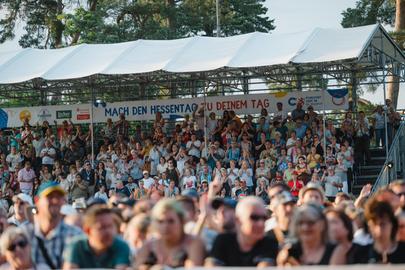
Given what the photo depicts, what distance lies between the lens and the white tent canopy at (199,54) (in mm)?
25969

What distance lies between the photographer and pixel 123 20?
51812mm

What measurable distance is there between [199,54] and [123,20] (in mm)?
24205

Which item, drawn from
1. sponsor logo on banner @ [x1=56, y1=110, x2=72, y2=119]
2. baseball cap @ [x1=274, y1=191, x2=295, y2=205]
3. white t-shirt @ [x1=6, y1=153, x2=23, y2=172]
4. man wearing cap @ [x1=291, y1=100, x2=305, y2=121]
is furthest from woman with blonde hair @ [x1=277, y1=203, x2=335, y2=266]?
sponsor logo on banner @ [x1=56, y1=110, x2=72, y2=119]

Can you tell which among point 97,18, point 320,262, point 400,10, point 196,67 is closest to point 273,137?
point 196,67

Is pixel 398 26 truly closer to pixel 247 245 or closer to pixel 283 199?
pixel 283 199

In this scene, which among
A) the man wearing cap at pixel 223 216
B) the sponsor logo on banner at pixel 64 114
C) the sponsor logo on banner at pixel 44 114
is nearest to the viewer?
the man wearing cap at pixel 223 216

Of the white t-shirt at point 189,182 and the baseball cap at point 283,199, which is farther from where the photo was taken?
the white t-shirt at point 189,182

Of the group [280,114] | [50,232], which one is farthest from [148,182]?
[50,232]

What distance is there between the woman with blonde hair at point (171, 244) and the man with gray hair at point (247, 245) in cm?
15

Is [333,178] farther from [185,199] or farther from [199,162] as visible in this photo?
[185,199]

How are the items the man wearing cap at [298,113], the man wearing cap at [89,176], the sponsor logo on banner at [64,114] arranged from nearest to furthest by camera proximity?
the man wearing cap at [298,113] → the man wearing cap at [89,176] → the sponsor logo on banner at [64,114]

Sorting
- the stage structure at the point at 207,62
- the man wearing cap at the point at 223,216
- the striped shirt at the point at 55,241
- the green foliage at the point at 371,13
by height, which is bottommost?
the striped shirt at the point at 55,241

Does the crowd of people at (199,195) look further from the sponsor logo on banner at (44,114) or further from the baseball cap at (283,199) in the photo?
the sponsor logo on banner at (44,114)

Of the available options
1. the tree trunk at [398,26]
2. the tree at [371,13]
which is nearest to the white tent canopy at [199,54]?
the tree trunk at [398,26]
